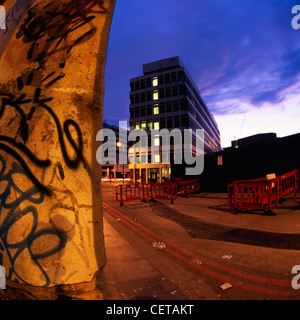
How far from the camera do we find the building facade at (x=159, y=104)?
3928 centimetres

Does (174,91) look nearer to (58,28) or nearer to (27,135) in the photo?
(58,28)

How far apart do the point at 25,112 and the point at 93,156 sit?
85 cm

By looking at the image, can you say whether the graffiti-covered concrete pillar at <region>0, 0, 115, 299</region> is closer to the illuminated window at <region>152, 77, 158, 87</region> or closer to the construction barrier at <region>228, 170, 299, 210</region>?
the construction barrier at <region>228, 170, 299, 210</region>

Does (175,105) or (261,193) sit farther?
(175,105)

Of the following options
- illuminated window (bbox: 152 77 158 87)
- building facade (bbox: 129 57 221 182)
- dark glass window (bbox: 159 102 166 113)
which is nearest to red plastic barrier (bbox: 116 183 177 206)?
building facade (bbox: 129 57 221 182)

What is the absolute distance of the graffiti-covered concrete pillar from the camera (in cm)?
177

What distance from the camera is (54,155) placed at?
1859 mm

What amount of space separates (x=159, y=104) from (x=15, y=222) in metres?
42.3

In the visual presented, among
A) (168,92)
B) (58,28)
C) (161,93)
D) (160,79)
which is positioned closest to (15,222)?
(58,28)

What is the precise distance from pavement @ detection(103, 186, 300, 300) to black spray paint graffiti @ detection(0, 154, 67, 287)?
138cm

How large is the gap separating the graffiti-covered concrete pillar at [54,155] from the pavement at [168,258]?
1.25 meters

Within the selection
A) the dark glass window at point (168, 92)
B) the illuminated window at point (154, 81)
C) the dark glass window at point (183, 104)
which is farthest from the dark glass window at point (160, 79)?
the dark glass window at point (183, 104)

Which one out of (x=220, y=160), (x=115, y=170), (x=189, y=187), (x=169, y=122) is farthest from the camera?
(x=115, y=170)
